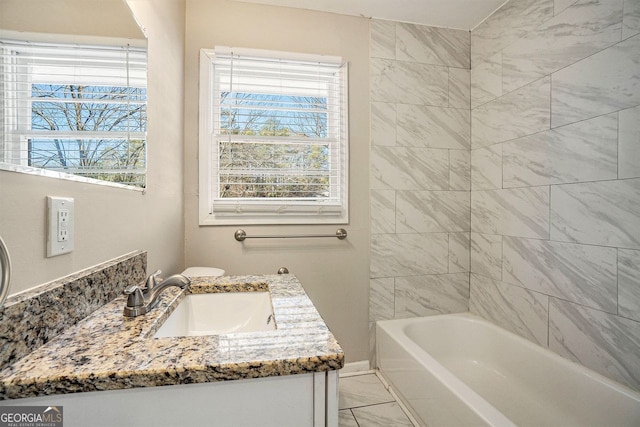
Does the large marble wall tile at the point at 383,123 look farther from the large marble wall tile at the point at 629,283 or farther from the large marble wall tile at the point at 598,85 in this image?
the large marble wall tile at the point at 629,283

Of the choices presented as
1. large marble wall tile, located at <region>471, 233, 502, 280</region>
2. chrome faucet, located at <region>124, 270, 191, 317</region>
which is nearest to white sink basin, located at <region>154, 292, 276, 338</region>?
chrome faucet, located at <region>124, 270, 191, 317</region>

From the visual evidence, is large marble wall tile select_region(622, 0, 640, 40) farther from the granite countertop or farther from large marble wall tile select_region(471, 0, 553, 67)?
the granite countertop

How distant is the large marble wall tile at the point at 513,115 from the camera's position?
5.37 feet

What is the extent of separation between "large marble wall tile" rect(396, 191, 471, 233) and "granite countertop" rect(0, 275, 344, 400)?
4.61ft

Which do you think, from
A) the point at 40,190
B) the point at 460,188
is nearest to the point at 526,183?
the point at 460,188

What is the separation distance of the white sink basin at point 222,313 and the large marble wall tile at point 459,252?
152 centimetres

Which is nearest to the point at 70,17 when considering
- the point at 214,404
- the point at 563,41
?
the point at 214,404

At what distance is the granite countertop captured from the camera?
525 millimetres

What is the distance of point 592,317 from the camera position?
139 cm

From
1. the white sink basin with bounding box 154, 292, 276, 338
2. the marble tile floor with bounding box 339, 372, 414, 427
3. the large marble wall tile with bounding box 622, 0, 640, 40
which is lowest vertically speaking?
the marble tile floor with bounding box 339, 372, 414, 427

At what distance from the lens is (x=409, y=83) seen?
207 centimetres

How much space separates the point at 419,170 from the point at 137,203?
68.7 inches

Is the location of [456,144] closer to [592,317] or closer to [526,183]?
[526,183]

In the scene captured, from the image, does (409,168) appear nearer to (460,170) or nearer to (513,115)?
(460,170)
